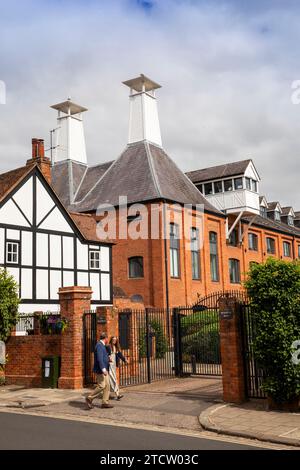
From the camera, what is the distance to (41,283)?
82.3 feet

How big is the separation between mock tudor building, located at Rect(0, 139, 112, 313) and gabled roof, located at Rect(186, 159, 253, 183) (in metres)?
13.9

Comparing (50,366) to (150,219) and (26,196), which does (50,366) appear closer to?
A: (26,196)

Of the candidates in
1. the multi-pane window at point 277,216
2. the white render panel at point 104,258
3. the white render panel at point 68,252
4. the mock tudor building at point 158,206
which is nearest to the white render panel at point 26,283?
the white render panel at point 68,252

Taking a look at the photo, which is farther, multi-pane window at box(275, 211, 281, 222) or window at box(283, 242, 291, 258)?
multi-pane window at box(275, 211, 281, 222)

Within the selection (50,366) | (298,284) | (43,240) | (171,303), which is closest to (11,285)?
(50,366)

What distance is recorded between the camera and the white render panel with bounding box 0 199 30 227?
23.9m

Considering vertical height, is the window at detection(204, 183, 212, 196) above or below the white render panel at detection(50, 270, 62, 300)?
above

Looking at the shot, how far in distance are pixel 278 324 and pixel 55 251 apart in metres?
17.2

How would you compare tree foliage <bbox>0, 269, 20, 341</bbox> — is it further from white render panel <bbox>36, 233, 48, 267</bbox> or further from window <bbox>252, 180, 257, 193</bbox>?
window <bbox>252, 180, 257, 193</bbox>

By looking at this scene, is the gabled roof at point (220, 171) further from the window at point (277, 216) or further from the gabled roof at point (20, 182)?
the window at point (277, 216)

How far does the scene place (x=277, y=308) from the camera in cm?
1081

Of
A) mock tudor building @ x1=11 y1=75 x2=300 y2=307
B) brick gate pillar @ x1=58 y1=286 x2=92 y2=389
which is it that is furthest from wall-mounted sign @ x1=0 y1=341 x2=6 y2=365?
mock tudor building @ x1=11 y1=75 x2=300 y2=307

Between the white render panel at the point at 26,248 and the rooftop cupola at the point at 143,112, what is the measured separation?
15277 millimetres

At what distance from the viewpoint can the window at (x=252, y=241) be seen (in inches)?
1700
